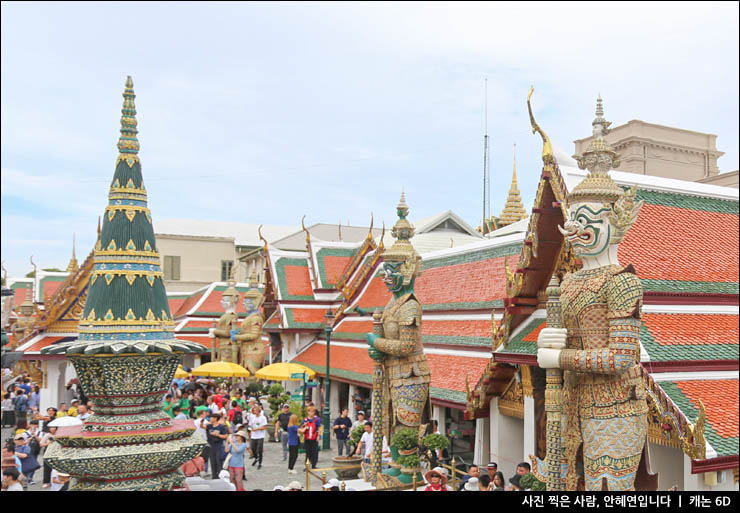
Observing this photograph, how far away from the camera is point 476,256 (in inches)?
677

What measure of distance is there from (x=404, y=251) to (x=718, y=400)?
550 cm

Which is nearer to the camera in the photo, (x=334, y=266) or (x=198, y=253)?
(x=334, y=266)

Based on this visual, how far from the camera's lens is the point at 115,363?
551 cm

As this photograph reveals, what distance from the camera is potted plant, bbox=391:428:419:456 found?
10.7 meters

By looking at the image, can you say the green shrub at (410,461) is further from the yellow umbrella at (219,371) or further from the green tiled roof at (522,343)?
the yellow umbrella at (219,371)

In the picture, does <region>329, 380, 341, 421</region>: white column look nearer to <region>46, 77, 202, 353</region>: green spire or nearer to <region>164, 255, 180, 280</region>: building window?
<region>46, 77, 202, 353</region>: green spire

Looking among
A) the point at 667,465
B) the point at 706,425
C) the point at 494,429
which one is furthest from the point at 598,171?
the point at 494,429

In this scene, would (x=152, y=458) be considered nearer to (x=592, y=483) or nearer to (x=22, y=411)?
(x=592, y=483)

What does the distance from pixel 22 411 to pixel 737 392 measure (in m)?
19.7

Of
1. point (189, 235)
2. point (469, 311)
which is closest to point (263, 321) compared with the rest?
point (469, 311)

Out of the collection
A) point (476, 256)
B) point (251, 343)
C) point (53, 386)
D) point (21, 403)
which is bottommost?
point (21, 403)

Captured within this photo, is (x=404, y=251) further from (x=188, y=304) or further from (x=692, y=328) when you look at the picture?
(x=188, y=304)

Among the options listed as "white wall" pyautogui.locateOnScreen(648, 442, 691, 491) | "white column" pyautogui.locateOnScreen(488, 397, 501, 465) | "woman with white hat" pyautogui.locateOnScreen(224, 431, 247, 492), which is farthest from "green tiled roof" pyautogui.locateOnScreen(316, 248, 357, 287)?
"white wall" pyautogui.locateOnScreen(648, 442, 691, 491)

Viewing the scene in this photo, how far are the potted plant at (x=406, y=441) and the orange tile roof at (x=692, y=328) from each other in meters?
4.29
